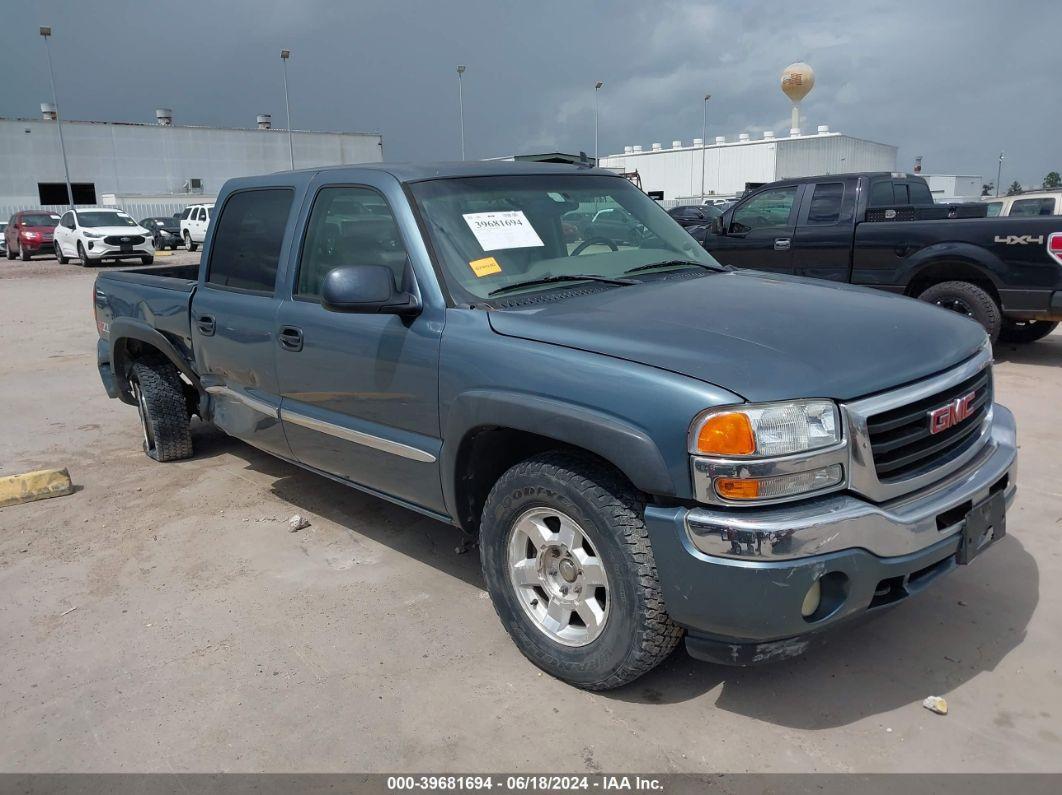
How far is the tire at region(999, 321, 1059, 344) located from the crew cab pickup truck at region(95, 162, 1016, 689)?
6.26 m

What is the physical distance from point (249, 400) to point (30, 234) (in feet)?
92.8

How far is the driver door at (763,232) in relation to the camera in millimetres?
9164

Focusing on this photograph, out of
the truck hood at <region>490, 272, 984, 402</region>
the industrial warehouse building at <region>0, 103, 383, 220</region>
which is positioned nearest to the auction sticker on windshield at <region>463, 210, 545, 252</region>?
the truck hood at <region>490, 272, 984, 402</region>

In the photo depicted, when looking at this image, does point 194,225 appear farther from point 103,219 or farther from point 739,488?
point 739,488

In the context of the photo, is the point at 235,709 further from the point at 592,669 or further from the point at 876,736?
the point at 876,736

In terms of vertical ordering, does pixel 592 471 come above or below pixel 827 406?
below

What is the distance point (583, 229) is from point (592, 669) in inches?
77.5

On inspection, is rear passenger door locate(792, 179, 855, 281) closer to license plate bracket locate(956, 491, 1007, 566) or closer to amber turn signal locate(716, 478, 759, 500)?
license plate bracket locate(956, 491, 1007, 566)

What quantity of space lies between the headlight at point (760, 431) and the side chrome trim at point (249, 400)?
2.48 m

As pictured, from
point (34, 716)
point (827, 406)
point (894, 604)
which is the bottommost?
point (34, 716)

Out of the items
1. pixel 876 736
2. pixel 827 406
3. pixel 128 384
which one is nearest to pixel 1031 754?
pixel 876 736

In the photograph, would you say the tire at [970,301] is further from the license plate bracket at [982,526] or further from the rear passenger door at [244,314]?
the rear passenger door at [244,314]

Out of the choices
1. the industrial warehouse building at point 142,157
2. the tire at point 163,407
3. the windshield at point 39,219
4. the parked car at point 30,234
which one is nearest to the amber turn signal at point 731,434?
the tire at point 163,407

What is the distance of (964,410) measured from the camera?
9.53 feet
